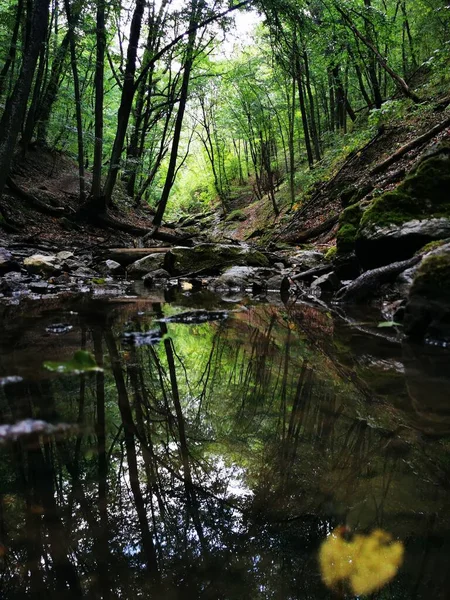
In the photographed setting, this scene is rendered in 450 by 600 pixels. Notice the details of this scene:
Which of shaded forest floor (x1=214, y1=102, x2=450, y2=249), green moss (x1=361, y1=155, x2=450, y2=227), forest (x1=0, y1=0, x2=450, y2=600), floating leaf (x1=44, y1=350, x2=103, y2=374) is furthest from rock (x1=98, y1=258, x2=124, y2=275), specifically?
floating leaf (x1=44, y1=350, x2=103, y2=374)

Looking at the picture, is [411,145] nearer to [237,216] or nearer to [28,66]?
[28,66]

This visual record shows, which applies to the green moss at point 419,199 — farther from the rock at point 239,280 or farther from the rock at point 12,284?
the rock at point 12,284

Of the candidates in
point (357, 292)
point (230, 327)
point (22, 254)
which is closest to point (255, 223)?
point (22, 254)

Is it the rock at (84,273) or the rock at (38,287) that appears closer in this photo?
the rock at (38,287)

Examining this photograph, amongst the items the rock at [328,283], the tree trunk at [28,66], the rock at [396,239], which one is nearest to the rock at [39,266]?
the tree trunk at [28,66]

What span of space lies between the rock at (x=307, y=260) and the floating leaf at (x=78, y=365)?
768cm

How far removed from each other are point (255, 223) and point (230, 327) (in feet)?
64.2

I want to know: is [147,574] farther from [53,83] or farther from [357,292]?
[53,83]

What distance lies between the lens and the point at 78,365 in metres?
2.76

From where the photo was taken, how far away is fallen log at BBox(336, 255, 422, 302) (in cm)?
612

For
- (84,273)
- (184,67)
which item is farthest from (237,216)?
(84,273)

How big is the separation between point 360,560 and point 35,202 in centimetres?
1386

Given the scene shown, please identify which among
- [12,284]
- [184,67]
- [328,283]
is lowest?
[328,283]

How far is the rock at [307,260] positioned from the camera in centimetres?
1030
